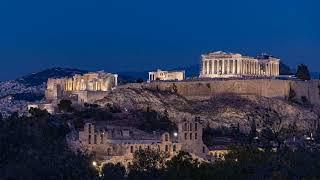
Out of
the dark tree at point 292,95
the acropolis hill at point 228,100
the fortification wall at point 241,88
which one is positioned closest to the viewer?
the acropolis hill at point 228,100

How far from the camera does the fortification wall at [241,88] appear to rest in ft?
302

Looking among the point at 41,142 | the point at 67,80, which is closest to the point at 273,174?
the point at 41,142

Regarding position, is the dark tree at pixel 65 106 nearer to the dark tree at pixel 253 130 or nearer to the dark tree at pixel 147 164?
the dark tree at pixel 253 130

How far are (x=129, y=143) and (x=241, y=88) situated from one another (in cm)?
3192

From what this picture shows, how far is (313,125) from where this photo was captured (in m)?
87.6

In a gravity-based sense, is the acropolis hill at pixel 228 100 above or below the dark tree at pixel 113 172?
above

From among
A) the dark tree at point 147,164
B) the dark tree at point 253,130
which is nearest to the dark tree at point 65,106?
the dark tree at point 253,130

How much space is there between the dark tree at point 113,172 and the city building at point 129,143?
4.17 m

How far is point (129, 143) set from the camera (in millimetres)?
61781

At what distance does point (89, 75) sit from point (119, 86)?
7.72m

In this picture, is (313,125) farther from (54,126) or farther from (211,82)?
(54,126)

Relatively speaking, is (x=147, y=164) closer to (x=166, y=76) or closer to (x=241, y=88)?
(x=241, y=88)

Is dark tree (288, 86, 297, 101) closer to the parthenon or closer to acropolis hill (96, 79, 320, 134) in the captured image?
acropolis hill (96, 79, 320, 134)

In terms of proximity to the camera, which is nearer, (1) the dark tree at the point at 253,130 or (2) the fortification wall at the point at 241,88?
(1) the dark tree at the point at 253,130
